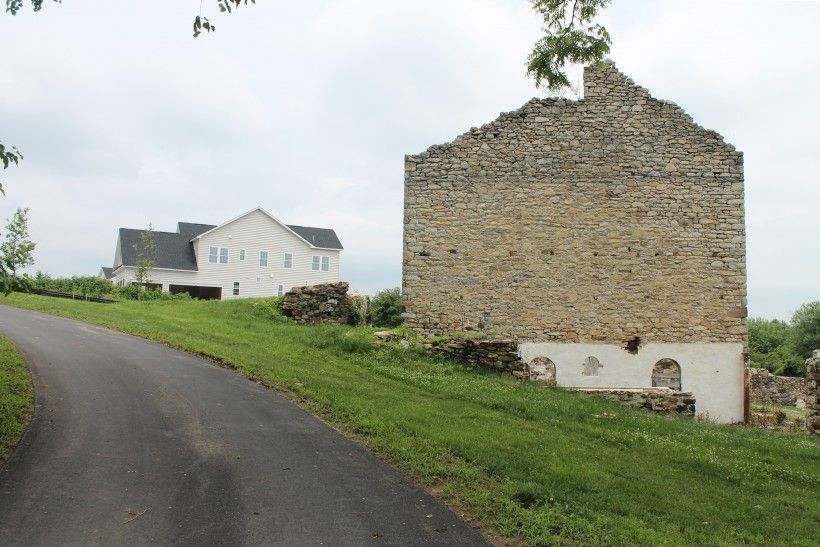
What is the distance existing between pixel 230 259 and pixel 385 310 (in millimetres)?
26451

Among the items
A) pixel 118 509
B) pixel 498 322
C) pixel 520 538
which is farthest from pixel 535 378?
pixel 118 509

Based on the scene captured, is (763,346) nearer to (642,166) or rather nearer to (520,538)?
(642,166)

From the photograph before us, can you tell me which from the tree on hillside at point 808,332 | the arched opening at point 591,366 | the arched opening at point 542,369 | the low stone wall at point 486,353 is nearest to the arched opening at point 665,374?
the arched opening at point 591,366

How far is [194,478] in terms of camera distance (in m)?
7.92

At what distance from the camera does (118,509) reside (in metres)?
6.97

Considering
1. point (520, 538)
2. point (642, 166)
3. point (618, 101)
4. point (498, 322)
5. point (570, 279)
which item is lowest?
point (520, 538)

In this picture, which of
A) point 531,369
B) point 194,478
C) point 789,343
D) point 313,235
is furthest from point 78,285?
point 789,343

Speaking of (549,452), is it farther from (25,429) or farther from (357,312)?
(357,312)

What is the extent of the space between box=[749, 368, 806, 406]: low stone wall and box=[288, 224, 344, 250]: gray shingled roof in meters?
32.7

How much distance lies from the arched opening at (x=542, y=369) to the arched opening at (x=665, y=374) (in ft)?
10.7

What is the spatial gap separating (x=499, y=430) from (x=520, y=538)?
3961mm

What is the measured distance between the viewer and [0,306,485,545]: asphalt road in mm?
6629

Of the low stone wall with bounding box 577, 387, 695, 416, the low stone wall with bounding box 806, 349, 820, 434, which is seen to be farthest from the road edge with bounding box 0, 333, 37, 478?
the low stone wall with bounding box 806, 349, 820, 434

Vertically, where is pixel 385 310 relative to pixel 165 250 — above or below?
below
